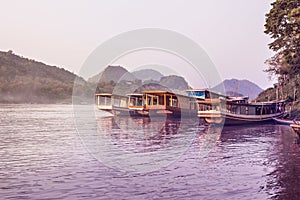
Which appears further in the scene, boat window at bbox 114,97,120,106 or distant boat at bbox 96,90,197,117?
boat window at bbox 114,97,120,106

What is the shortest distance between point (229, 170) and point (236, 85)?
83379mm

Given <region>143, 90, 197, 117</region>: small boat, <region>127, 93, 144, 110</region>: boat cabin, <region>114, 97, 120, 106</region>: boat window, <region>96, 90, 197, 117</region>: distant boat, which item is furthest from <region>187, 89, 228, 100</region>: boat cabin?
<region>114, 97, 120, 106</region>: boat window

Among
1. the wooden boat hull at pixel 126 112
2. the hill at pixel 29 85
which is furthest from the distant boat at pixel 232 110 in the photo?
the hill at pixel 29 85

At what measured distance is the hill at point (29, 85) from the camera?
153 m

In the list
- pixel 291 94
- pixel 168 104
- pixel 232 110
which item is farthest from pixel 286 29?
pixel 291 94

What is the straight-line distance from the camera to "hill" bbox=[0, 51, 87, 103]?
153250 mm

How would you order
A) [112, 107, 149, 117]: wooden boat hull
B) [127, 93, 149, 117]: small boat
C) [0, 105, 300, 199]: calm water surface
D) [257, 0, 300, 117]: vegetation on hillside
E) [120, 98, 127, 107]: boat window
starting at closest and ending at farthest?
1. [0, 105, 300, 199]: calm water surface
2. [257, 0, 300, 117]: vegetation on hillside
3. [127, 93, 149, 117]: small boat
4. [112, 107, 149, 117]: wooden boat hull
5. [120, 98, 127, 107]: boat window

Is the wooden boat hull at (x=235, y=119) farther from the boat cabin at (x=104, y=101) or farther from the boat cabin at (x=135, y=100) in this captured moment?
the boat cabin at (x=104, y=101)

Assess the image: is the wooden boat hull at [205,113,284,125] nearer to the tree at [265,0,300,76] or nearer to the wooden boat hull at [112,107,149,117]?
the tree at [265,0,300,76]

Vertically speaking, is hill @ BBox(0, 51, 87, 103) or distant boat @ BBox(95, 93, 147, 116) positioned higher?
hill @ BBox(0, 51, 87, 103)

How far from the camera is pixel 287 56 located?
38.8 m

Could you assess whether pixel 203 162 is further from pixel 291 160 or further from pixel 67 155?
pixel 67 155

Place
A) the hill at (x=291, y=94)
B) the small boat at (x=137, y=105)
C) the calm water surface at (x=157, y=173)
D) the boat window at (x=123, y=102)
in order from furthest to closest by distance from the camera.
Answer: the boat window at (x=123, y=102)
the small boat at (x=137, y=105)
the hill at (x=291, y=94)
the calm water surface at (x=157, y=173)

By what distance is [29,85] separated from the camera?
156875 mm
